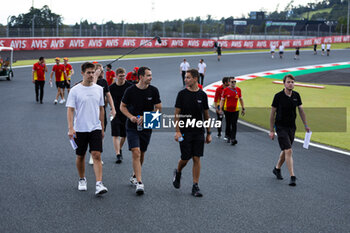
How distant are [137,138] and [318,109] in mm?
10630

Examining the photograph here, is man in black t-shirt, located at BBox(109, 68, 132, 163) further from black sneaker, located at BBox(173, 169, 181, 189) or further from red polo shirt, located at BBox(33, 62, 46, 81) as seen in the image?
red polo shirt, located at BBox(33, 62, 46, 81)

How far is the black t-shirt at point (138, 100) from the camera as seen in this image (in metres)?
5.99

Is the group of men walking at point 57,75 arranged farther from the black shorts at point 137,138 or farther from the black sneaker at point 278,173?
the black sneaker at point 278,173

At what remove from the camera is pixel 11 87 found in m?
19.8

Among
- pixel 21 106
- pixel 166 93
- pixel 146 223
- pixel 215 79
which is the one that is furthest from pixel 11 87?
pixel 146 223

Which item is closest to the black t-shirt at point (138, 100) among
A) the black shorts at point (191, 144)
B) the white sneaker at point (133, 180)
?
the black shorts at point (191, 144)

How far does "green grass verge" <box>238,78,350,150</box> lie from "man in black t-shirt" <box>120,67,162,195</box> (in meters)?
5.37

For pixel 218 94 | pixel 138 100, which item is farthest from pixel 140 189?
pixel 218 94

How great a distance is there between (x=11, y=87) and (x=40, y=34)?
55.6ft

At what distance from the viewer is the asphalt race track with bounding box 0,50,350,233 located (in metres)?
4.82

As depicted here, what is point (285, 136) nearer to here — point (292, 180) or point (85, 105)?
point (292, 180)

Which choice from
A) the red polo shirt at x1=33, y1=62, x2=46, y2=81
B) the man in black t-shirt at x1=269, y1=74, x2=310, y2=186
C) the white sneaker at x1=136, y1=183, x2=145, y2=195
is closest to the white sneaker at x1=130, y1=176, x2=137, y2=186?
the white sneaker at x1=136, y1=183, x2=145, y2=195

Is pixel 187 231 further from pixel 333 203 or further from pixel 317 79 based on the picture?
pixel 317 79

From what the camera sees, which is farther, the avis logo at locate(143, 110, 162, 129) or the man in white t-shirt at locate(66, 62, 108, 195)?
the avis logo at locate(143, 110, 162, 129)
